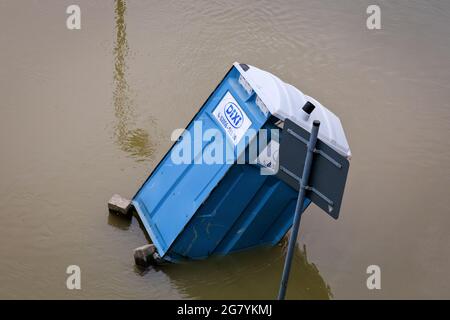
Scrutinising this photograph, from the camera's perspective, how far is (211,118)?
20.2 ft

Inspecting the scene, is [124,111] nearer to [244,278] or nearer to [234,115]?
[234,115]

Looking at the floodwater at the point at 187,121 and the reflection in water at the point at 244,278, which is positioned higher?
the floodwater at the point at 187,121

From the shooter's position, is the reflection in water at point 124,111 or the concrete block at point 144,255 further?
the reflection in water at point 124,111

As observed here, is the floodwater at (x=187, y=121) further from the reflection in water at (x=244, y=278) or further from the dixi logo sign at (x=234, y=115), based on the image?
the dixi logo sign at (x=234, y=115)

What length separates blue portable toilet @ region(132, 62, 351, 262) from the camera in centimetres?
567

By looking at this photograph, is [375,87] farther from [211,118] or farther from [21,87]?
[21,87]

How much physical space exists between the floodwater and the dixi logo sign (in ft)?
5.12

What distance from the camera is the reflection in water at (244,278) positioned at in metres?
6.34

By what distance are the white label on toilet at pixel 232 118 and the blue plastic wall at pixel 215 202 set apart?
5 centimetres

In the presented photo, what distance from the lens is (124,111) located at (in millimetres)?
8430

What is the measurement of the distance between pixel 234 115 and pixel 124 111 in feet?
9.63

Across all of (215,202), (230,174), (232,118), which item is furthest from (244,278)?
(232,118)

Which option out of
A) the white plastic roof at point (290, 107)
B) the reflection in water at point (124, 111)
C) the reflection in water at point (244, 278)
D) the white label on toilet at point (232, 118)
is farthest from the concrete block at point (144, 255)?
the white plastic roof at point (290, 107)

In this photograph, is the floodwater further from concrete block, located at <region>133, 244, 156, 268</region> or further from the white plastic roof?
the white plastic roof
